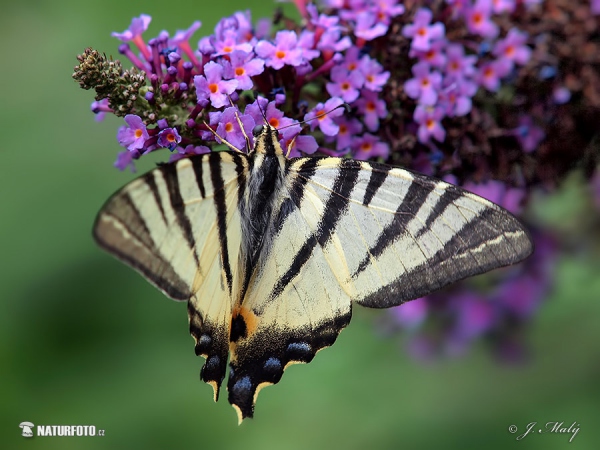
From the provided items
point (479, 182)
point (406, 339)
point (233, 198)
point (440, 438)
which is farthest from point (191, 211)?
point (440, 438)

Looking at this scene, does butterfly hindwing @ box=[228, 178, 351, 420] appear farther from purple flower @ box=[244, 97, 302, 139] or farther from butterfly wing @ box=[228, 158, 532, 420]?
purple flower @ box=[244, 97, 302, 139]

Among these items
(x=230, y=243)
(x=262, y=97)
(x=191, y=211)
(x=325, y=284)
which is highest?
(x=262, y=97)

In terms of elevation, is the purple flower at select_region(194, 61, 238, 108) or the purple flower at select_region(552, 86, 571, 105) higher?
the purple flower at select_region(194, 61, 238, 108)

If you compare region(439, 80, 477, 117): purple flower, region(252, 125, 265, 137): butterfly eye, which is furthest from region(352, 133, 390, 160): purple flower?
region(252, 125, 265, 137): butterfly eye


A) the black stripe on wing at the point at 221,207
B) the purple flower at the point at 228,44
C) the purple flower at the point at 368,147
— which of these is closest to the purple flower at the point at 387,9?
the purple flower at the point at 368,147

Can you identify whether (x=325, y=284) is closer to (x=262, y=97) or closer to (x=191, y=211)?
(x=191, y=211)

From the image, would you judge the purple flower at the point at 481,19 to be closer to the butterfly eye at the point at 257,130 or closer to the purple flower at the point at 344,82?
the purple flower at the point at 344,82
